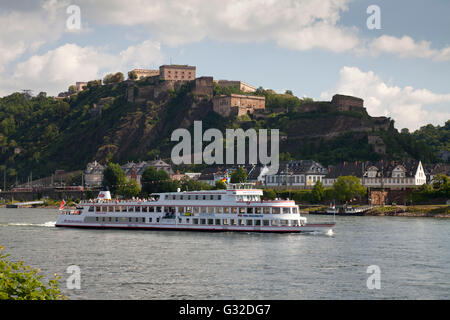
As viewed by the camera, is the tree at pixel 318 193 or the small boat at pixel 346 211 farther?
the tree at pixel 318 193

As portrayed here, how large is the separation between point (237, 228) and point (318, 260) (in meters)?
19.7

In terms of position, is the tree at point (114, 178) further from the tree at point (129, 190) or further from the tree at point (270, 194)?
the tree at point (270, 194)

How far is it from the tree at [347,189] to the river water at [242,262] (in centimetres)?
3832

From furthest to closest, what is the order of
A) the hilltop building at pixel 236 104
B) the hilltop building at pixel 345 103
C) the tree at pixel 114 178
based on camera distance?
the hilltop building at pixel 236 104 < the hilltop building at pixel 345 103 < the tree at pixel 114 178

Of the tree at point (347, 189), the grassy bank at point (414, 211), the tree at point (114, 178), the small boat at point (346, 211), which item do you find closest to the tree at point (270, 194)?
the tree at point (347, 189)

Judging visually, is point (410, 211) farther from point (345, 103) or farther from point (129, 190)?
point (345, 103)

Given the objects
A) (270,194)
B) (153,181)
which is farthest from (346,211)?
(153,181)

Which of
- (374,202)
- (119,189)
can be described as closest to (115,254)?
(374,202)

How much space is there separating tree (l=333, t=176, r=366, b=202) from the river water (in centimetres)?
3832

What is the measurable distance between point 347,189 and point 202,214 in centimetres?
4500

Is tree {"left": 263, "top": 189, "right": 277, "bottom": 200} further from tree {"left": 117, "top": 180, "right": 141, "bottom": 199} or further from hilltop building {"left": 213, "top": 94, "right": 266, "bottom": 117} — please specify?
hilltop building {"left": 213, "top": 94, "right": 266, "bottom": 117}

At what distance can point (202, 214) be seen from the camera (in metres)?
61.7

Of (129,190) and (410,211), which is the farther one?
(129,190)

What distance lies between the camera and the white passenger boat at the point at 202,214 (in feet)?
192
